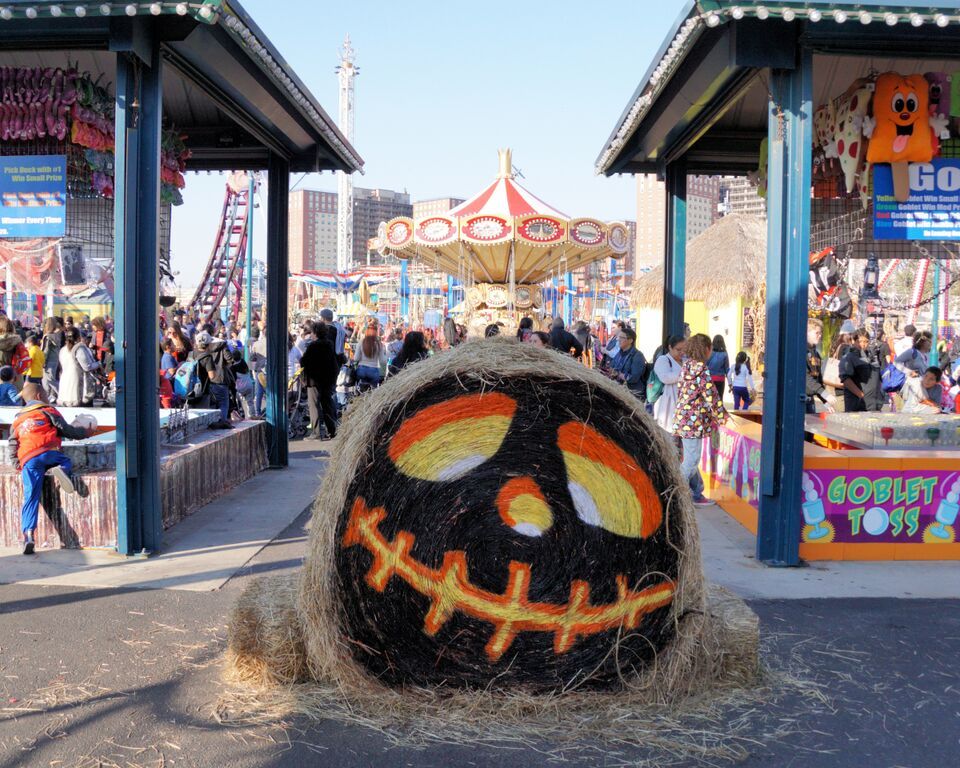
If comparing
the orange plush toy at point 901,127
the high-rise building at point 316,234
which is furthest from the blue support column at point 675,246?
the high-rise building at point 316,234

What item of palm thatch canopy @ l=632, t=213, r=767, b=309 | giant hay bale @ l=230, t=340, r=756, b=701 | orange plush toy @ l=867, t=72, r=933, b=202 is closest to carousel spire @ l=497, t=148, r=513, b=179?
palm thatch canopy @ l=632, t=213, r=767, b=309

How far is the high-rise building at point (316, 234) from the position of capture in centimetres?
11731

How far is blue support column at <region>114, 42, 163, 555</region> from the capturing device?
6.38 meters

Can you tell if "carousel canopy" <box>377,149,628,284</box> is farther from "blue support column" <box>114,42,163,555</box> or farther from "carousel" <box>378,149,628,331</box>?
"blue support column" <box>114,42,163,555</box>

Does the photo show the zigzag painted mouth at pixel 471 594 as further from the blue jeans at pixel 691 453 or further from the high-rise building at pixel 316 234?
the high-rise building at pixel 316 234

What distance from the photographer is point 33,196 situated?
24.4ft

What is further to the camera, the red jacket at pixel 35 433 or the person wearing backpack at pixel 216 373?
the person wearing backpack at pixel 216 373

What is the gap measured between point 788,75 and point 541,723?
4.80 metres

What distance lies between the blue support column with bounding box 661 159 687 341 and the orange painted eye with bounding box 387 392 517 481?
272 inches

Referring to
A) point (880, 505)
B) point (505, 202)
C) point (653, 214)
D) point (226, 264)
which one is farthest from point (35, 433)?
point (653, 214)

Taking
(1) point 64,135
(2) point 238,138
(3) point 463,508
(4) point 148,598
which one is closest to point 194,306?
(2) point 238,138

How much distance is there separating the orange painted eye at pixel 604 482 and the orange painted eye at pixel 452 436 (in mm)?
278

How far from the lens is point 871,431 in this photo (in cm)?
734

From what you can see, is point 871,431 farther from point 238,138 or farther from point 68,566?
point 238,138
